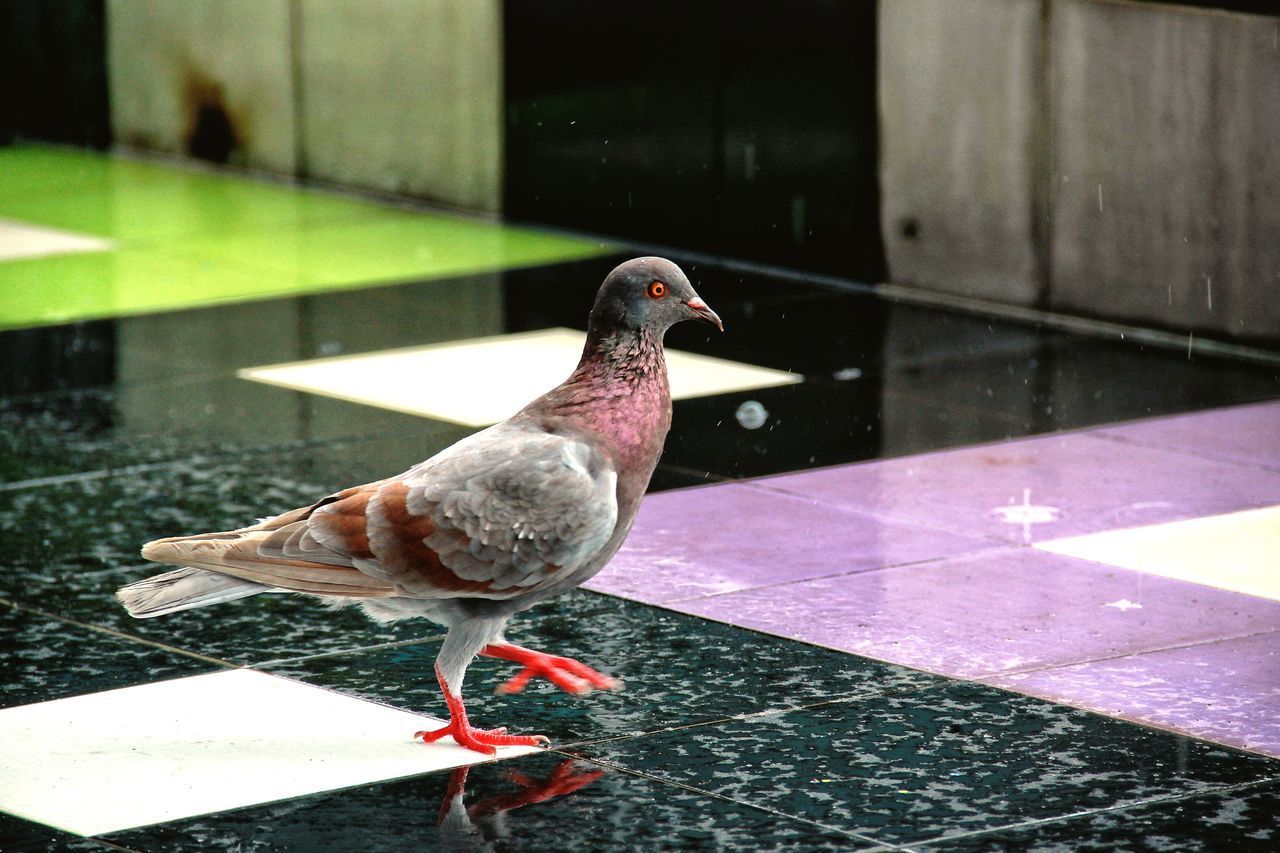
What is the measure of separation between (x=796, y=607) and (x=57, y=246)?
6.68m

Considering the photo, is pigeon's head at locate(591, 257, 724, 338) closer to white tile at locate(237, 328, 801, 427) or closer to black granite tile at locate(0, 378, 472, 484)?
black granite tile at locate(0, 378, 472, 484)

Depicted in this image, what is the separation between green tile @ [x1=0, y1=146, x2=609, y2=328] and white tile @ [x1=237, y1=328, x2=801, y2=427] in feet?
4.77

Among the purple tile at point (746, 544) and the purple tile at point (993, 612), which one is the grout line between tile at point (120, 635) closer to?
the purple tile at point (746, 544)

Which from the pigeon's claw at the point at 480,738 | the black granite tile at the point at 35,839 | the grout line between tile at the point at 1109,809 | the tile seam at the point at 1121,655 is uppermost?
the pigeon's claw at the point at 480,738

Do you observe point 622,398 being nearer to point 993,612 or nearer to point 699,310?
point 699,310

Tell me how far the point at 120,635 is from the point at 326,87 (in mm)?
7987

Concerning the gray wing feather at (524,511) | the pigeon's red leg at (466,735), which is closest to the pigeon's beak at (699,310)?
the gray wing feather at (524,511)

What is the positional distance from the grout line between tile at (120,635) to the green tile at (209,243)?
4065 mm

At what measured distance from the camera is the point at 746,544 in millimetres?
6855

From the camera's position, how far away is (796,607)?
623 centimetres

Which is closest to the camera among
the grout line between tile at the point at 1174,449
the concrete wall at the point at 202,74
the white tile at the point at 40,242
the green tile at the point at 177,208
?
the grout line between tile at the point at 1174,449

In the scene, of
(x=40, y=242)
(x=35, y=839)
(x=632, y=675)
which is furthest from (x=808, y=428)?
(x=40, y=242)

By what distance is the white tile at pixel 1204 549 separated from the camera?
6.48m

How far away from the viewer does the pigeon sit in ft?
15.9
